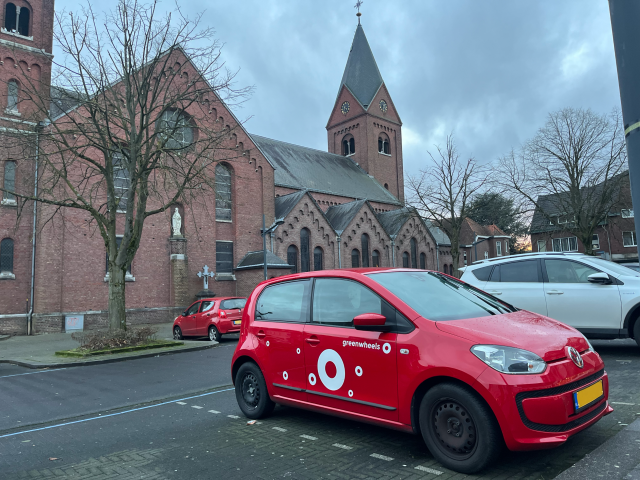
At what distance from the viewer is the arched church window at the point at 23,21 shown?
24.5 meters

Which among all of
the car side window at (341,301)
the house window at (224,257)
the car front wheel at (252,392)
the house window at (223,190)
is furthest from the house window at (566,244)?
the car side window at (341,301)

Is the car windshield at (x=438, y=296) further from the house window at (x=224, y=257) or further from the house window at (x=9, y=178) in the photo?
the house window at (x=224, y=257)

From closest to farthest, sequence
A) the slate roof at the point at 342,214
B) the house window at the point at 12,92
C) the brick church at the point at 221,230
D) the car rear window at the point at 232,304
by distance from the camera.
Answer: the car rear window at the point at 232,304 → the brick church at the point at 221,230 → the house window at the point at 12,92 → the slate roof at the point at 342,214

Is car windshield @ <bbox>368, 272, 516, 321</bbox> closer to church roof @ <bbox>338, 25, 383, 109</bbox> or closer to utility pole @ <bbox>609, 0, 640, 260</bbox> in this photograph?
utility pole @ <bbox>609, 0, 640, 260</bbox>

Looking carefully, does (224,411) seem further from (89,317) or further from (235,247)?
(235,247)

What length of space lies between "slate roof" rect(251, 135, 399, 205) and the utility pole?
34.8m

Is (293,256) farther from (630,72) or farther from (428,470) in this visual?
(630,72)

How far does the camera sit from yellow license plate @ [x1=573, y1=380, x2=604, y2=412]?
11.4 feet

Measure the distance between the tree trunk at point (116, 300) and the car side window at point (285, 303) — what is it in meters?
9.89

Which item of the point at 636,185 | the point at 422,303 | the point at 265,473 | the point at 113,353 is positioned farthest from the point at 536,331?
the point at 113,353

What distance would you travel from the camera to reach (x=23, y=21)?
80.6 ft

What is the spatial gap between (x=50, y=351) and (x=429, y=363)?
14972 millimetres

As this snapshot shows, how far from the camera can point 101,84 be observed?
50.2 ft

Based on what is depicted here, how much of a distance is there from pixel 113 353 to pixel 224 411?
808 cm
